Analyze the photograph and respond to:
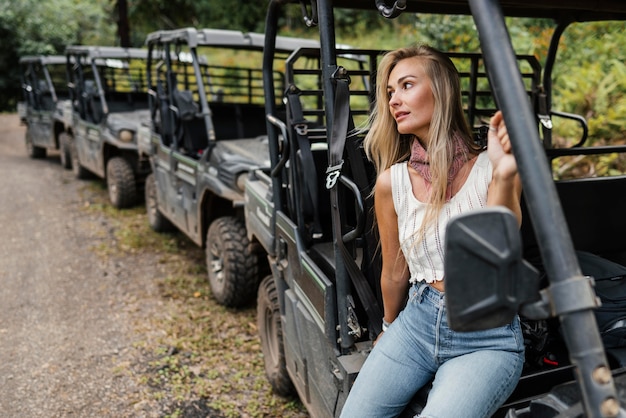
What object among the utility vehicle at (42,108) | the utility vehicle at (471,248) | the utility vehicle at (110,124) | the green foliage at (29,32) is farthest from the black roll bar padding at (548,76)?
the green foliage at (29,32)

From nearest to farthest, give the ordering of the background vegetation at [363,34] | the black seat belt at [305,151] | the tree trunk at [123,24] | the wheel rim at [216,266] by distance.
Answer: the black seat belt at [305,151] < the wheel rim at [216,266] < the background vegetation at [363,34] < the tree trunk at [123,24]

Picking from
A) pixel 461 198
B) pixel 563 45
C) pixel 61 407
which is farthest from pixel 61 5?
pixel 461 198

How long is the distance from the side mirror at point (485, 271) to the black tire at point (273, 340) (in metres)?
2.22

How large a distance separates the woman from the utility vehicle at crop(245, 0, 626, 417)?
0.12m

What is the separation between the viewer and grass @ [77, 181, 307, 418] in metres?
3.48

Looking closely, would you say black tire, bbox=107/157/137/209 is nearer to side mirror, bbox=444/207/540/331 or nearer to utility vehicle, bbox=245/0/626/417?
utility vehicle, bbox=245/0/626/417

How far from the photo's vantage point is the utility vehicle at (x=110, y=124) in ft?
25.0

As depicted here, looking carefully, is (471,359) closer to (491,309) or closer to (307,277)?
(491,309)

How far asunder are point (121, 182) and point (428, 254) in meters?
6.45

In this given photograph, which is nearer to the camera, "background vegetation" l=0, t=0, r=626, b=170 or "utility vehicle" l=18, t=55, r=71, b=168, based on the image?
"background vegetation" l=0, t=0, r=626, b=170

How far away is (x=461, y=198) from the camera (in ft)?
5.68

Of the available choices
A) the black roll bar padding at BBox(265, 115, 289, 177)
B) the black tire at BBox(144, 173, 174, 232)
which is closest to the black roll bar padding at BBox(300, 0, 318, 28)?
the black roll bar padding at BBox(265, 115, 289, 177)

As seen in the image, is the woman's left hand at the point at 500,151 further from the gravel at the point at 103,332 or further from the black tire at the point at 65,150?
the black tire at the point at 65,150

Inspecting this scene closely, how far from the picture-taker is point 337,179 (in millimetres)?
2057
